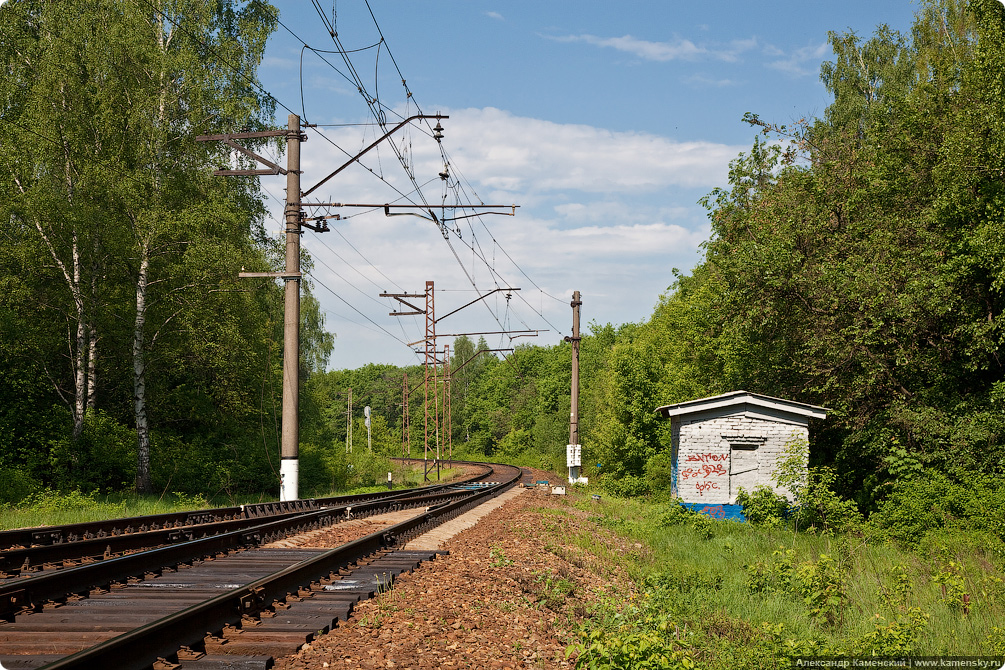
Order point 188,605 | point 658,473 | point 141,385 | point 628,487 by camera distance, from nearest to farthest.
→ point 188,605, point 141,385, point 658,473, point 628,487

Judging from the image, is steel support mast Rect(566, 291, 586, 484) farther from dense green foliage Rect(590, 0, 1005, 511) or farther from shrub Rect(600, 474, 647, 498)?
dense green foliage Rect(590, 0, 1005, 511)

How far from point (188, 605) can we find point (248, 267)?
73.0ft

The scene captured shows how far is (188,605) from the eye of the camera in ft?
23.1

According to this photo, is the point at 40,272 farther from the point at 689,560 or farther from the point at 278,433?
the point at 689,560

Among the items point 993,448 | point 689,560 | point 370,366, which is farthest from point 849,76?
point 370,366

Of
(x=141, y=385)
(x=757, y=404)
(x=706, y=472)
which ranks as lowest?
(x=706, y=472)

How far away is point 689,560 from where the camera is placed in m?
13.6

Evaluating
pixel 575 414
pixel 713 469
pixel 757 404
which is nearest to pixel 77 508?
pixel 713 469

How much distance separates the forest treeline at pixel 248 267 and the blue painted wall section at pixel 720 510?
3550 mm

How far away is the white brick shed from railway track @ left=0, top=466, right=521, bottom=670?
1157 centimetres

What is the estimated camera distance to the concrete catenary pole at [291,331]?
18.9m

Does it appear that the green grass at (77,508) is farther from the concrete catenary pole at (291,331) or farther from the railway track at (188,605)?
the railway track at (188,605)

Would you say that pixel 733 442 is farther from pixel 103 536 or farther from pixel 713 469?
pixel 103 536

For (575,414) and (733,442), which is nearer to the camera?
(733,442)
